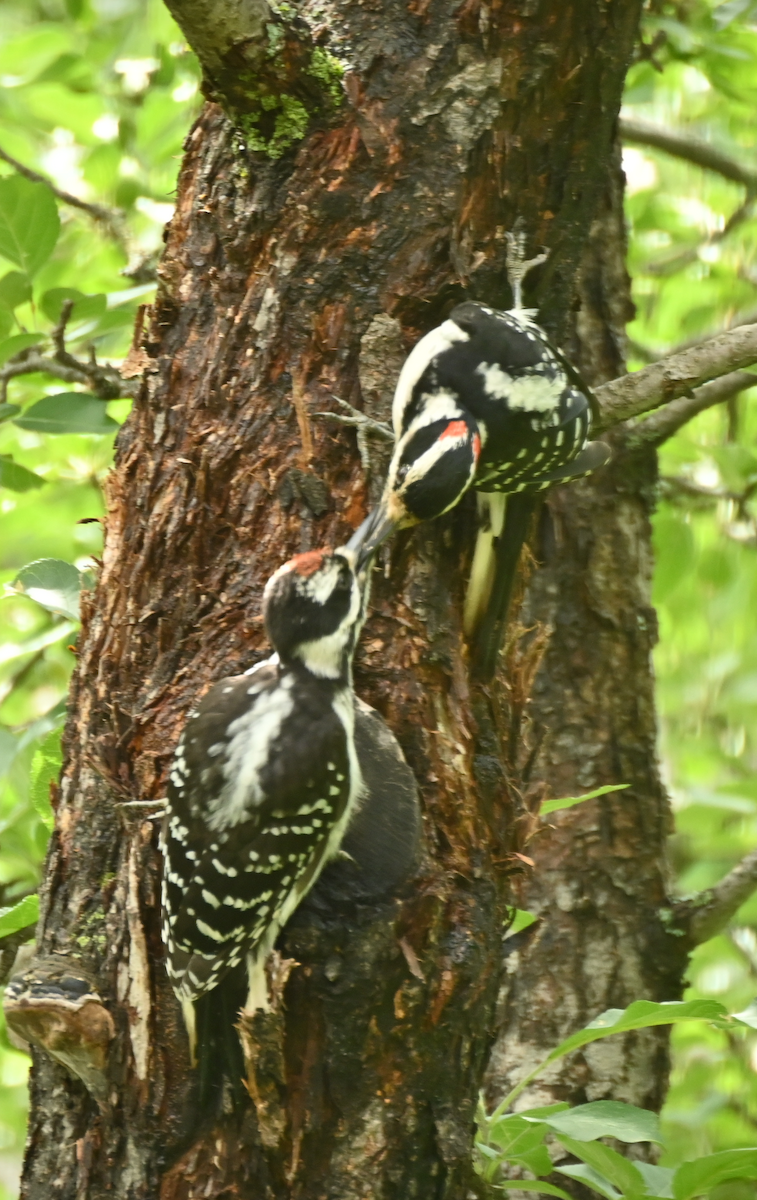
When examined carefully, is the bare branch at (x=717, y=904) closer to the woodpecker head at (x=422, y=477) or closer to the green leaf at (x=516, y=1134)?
the green leaf at (x=516, y=1134)

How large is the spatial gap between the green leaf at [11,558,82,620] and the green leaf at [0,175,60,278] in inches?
20.6

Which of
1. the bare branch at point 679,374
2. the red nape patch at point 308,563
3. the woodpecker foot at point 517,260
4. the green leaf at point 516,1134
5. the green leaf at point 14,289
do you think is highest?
the green leaf at point 14,289

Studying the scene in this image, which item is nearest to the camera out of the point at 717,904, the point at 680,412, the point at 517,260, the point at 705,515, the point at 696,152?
the point at 517,260

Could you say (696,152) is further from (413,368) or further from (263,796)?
(263,796)

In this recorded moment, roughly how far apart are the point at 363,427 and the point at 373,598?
0.78ft

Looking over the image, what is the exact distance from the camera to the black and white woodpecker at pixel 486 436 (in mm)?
1562

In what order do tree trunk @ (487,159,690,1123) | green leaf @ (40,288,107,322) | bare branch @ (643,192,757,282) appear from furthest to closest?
bare branch @ (643,192,757,282) < tree trunk @ (487,159,690,1123) < green leaf @ (40,288,107,322)

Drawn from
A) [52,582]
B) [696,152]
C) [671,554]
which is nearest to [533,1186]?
[52,582]

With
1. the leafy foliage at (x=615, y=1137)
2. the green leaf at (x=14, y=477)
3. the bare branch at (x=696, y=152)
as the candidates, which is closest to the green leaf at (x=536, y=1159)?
the leafy foliage at (x=615, y=1137)

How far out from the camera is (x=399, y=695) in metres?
1.57

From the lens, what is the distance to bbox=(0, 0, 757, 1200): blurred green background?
2.23 metres

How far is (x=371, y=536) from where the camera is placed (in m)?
1.54

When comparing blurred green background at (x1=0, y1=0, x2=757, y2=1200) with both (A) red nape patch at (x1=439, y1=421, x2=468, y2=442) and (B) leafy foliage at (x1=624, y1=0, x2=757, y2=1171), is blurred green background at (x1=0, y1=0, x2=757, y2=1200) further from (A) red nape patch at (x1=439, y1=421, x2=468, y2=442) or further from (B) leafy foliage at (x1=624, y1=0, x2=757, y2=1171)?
(A) red nape patch at (x1=439, y1=421, x2=468, y2=442)

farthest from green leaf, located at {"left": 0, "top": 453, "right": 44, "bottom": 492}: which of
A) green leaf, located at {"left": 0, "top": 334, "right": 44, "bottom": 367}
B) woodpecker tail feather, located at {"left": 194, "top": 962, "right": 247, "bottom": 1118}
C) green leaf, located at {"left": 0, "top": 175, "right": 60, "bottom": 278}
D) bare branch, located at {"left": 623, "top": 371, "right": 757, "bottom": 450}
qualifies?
bare branch, located at {"left": 623, "top": 371, "right": 757, "bottom": 450}
